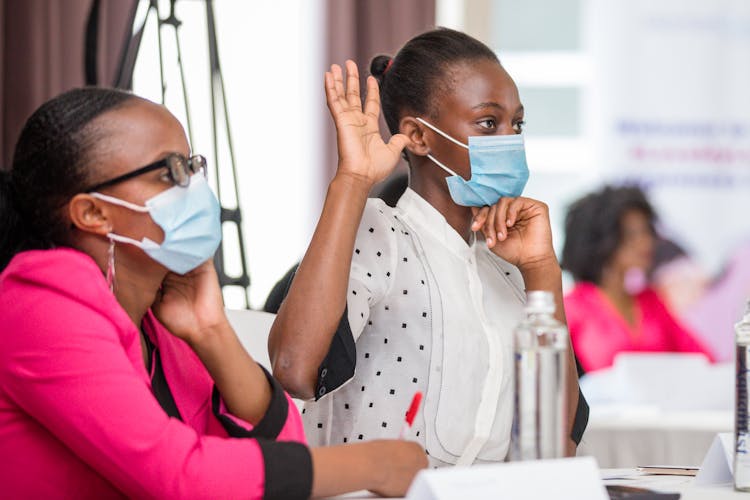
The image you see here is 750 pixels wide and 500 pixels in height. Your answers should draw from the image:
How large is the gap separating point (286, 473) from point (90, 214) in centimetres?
46

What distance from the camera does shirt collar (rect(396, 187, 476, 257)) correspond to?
192 centimetres

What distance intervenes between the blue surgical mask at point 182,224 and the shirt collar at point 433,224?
47 centimetres

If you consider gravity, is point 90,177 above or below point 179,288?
above

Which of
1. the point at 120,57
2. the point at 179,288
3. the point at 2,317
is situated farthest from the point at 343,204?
the point at 120,57

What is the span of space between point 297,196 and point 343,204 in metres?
2.61

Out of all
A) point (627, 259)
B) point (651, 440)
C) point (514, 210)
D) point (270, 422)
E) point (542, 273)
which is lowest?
point (651, 440)

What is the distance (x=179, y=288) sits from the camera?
1.62 m

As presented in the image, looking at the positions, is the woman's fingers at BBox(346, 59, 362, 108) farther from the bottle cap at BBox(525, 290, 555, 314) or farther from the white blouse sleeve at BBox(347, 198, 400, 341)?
the bottle cap at BBox(525, 290, 555, 314)

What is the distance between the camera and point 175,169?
150 cm

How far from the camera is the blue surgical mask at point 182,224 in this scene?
1.48 m

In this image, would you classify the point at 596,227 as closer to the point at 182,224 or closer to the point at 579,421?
the point at 579,421

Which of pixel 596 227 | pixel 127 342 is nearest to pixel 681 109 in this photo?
pixel 596 227

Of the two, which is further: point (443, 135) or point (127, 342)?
point (443, 135)

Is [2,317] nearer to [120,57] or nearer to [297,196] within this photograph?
[120,57]
